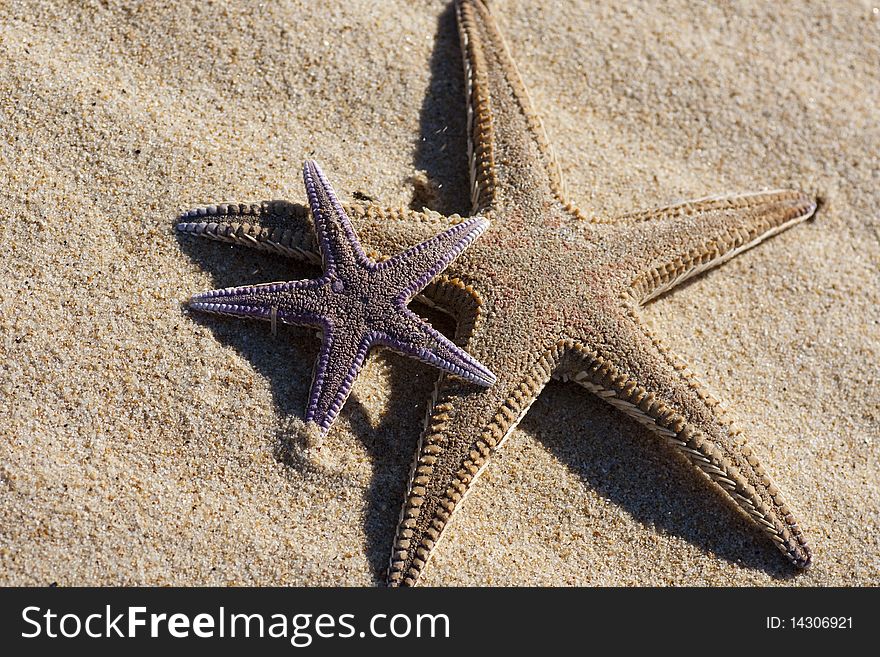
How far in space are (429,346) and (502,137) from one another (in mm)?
1645

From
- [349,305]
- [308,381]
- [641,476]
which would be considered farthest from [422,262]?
[641,476]

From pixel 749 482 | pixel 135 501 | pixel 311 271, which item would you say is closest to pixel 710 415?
pixel 749 482

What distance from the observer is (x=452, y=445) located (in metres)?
4.85

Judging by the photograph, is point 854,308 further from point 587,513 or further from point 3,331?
point 3,331

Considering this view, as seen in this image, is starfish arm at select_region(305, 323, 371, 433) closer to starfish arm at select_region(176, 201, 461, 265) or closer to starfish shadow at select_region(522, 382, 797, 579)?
starfish arm at select_region(176, 201, 461, 265)

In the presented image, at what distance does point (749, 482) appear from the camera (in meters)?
5.04

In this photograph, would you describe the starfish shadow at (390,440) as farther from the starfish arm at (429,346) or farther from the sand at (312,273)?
the starfish arm at (429,346)

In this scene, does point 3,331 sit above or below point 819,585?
below

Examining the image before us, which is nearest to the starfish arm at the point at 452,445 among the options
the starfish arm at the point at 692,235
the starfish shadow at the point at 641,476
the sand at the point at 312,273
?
the sand at the point at 312,273

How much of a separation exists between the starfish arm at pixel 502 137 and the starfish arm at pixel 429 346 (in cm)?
104

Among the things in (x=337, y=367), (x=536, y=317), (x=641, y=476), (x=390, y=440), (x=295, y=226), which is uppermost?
(x=536, y=317)

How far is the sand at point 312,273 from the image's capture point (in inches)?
194

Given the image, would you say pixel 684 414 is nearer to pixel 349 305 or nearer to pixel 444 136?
pixel 349 305

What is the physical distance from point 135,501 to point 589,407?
3.00 meters
